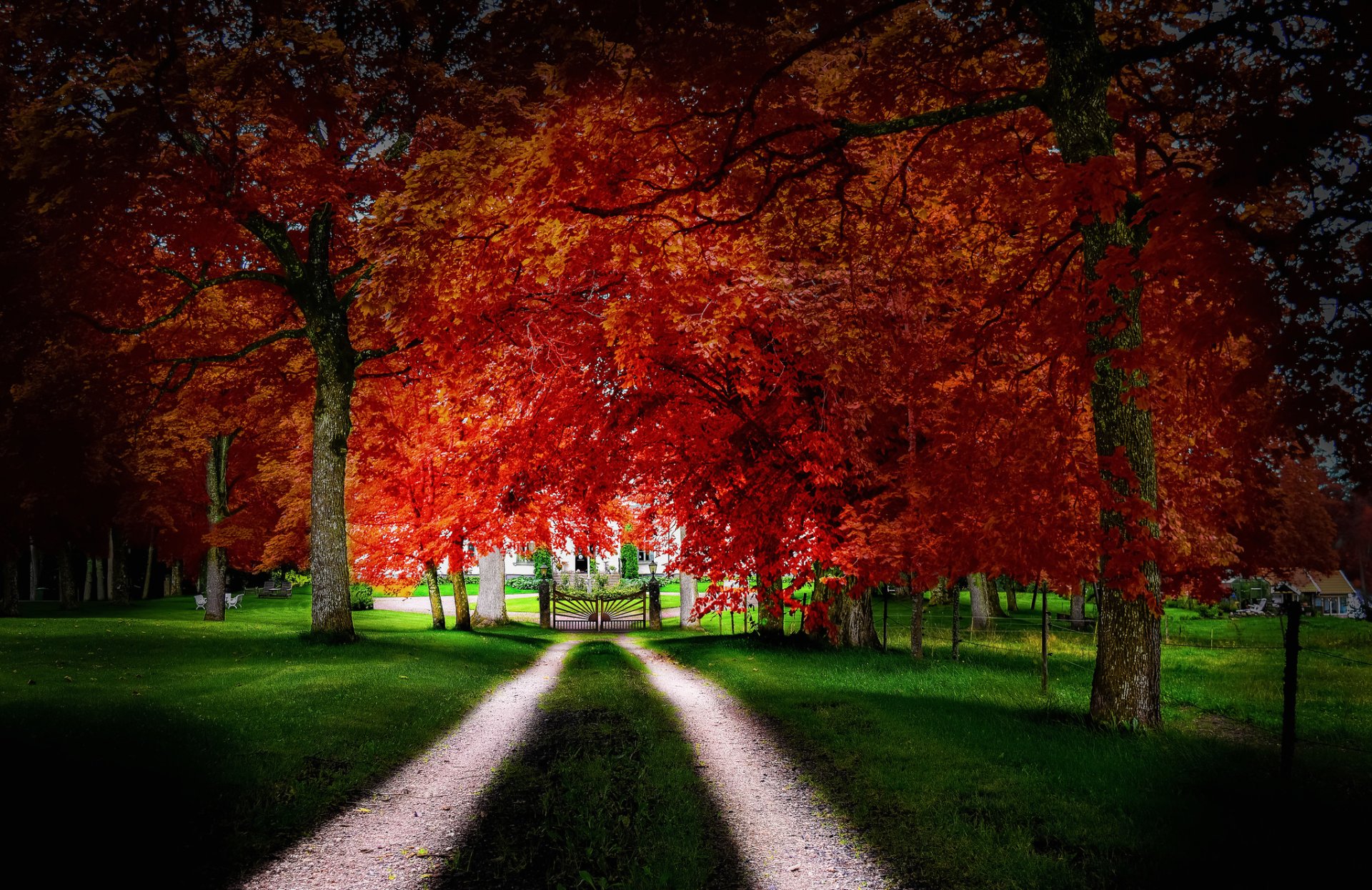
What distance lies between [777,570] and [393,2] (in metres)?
12.4

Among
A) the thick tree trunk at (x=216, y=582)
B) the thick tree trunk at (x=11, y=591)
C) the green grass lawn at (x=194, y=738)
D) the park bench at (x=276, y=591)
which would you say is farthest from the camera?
the park bench at (x=276, y=591)

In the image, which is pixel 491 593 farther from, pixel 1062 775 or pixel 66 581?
pixel 1062 775

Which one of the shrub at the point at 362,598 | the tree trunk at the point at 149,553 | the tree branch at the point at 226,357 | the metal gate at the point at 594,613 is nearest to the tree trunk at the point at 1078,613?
the metal gate at the point at 594,613

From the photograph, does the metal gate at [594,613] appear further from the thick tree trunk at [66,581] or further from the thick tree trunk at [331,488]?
the thick tree trunk at [66,581]

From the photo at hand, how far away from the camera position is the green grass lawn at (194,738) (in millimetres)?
5410

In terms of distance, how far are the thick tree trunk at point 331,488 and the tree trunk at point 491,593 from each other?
12.7 m

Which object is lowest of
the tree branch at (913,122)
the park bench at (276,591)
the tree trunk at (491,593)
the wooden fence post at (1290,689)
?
the park bench at (276,591)

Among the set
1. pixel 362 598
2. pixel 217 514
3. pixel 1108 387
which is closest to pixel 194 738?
pixel 1108 387

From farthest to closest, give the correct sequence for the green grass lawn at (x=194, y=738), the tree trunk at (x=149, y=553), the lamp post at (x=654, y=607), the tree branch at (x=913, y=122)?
the tree trunk at (x=149, y=553) < the lamp post at (x=654, y=607) < the tree branch at (x=913, y=122) < the green grass lawn at (x=194, y=738)

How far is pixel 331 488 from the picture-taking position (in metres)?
16.0

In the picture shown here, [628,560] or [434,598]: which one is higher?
[434,598]

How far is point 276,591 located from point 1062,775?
4805 cm

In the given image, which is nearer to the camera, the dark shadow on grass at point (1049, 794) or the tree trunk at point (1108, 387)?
the dark shadow on grass at point (1049, 794)

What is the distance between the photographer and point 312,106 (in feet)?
46.5
